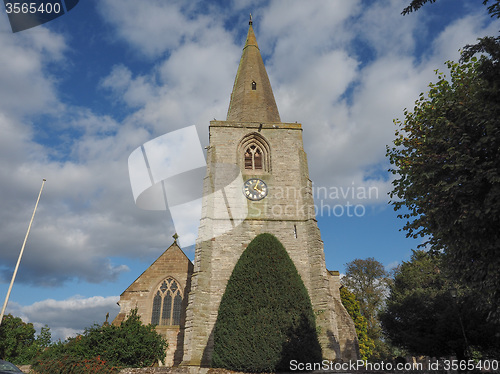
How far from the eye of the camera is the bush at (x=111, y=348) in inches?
533

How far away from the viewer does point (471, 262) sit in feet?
30.6

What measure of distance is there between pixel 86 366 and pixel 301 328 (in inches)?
350

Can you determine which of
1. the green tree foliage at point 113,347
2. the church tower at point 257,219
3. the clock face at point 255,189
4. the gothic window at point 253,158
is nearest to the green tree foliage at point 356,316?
the church tower at point 257,219

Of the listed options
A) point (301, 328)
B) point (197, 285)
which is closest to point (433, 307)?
point (301, 328)

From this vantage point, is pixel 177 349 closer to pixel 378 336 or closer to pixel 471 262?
pixel 471 262

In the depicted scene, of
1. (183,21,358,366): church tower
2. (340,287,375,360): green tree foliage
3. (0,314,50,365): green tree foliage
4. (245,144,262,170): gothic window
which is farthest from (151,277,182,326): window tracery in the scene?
(340,287,375,360): green tree foliage

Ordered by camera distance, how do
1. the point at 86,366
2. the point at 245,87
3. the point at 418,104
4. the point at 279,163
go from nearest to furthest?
the point at 86,366 → the point at 418,104 → the point at 279,163 → the point at 245,87

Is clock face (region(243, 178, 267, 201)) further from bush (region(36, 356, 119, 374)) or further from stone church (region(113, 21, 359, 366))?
bush (region(36, 356, 119, 374))

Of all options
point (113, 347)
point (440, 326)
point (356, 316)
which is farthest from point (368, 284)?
point (113, 347)

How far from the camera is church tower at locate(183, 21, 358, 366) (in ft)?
53.7

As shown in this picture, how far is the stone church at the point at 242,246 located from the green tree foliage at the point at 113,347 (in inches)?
72.0

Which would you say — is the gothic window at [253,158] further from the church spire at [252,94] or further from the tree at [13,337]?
the tree at [13,337]

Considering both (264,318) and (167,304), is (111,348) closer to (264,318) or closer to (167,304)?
(167,304)

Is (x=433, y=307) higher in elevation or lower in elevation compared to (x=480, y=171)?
lower
